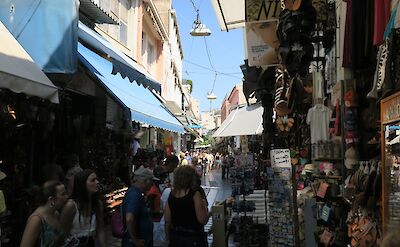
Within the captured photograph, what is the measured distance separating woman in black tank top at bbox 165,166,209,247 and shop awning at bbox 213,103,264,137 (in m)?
7.63

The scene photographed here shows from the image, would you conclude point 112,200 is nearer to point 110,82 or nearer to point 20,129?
point 110,82

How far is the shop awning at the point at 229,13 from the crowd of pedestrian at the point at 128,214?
455 cm

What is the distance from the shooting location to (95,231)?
4.46 metres

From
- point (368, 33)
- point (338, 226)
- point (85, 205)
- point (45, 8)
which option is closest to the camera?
point (85, 205)

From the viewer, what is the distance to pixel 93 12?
1052 centimetres

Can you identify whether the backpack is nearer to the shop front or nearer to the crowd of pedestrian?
the crowd of pedestrian

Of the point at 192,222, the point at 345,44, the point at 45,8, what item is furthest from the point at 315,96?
the point at 45,8

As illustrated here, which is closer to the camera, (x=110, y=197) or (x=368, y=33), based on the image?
(x=368, y=33)

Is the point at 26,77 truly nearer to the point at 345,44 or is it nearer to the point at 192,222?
the point at 192,222

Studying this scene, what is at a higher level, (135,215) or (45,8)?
A: (45,8)

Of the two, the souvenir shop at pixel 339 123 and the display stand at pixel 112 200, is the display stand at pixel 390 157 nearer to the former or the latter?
the souvenir shop at pixel 339 123

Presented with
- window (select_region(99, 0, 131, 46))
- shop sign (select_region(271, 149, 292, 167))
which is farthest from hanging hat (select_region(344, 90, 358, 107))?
window (select_region(99, 0, 131, 46))

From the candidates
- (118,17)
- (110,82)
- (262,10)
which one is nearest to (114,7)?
(118,17)

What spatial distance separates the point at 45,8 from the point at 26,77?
5.72ft
